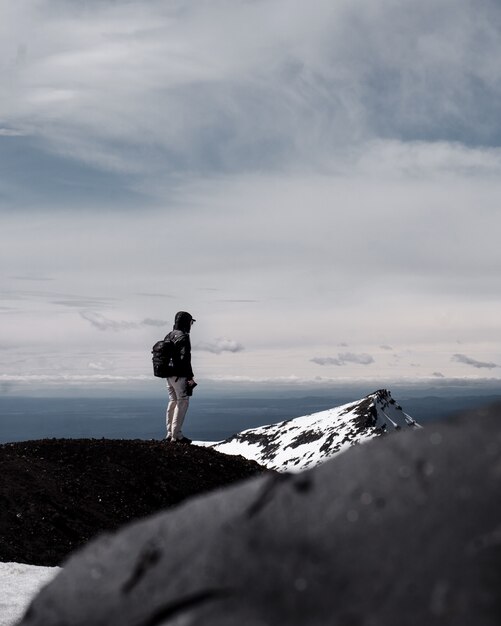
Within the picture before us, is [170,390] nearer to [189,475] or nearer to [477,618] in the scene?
[189,475]

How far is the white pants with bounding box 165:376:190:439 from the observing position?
21.0 meters

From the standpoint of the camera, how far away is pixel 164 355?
20625 millimetres

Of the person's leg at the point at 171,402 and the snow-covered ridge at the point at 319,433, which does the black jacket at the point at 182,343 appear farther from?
the snow-covered ridge at the point at 319,433

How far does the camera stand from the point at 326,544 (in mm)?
2348

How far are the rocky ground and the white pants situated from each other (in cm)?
63

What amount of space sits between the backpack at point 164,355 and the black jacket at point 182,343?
90 mm

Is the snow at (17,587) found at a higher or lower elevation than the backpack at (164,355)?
lower

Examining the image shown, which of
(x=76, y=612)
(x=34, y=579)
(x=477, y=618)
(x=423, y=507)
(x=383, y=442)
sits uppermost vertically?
(x=383, y=442)

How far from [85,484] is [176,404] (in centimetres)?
389

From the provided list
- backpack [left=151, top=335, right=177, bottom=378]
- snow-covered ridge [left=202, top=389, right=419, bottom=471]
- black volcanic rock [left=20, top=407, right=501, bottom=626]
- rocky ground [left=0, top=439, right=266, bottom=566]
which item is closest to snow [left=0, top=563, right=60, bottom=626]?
rocky ground [left=0, top=439, right=266, bottom=566]

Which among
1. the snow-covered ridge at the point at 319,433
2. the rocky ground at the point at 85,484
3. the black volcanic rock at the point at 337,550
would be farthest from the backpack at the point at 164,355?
the snow-covered ridge at the point at 319,433

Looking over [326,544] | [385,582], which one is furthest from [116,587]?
[385,582]

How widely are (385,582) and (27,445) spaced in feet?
65.2

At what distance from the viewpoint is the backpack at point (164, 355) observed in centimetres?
2063
